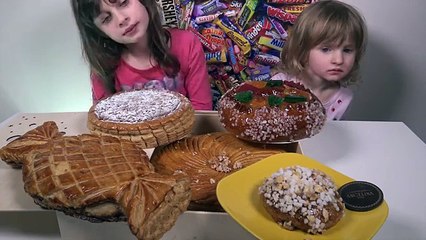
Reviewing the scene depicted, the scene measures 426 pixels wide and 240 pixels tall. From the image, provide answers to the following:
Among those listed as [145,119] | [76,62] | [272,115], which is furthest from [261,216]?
[76,62]

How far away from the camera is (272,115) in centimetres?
83

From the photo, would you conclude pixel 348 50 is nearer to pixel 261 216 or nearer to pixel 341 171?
pixel 341 171

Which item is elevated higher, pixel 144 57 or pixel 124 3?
pixel 124 3

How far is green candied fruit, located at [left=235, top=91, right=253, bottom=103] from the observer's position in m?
0.88

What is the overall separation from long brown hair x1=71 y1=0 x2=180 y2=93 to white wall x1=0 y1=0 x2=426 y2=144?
15.9 inches

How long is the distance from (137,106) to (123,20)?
1.40 feet

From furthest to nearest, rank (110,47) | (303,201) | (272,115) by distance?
(110,47) → (272,115) → (303,201)

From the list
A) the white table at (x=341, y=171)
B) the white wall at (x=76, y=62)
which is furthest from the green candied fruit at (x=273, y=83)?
the white wall at (x=76, y=62)

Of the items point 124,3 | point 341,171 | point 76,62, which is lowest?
point 76,62

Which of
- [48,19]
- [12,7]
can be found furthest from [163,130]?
[12,7]

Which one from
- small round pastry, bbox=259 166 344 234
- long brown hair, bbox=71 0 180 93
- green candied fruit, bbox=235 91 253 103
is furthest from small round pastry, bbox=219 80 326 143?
long brown hair, bbox=71 0 180 93

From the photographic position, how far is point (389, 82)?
1637mm

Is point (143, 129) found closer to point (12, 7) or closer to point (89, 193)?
point (89, 193)

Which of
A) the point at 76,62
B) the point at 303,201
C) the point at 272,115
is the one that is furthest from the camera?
the point at 76,62
